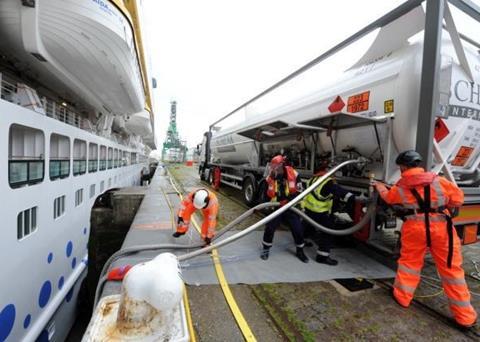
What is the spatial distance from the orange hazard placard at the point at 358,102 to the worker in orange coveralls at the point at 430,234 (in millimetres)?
1225

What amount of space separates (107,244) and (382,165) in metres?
5.78

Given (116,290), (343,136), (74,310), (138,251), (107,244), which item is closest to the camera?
(116,290)

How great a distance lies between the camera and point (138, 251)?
117 inches

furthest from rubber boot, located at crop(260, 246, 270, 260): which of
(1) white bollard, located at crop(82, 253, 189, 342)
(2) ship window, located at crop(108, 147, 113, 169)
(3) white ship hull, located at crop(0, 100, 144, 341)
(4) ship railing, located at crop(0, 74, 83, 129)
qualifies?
(2) ship window, located at crop(108, 147, 113, 169)

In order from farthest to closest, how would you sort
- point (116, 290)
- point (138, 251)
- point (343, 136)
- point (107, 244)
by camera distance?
point (107, 244) → point (343, 136) → point (138, 251) → point (116, 290)

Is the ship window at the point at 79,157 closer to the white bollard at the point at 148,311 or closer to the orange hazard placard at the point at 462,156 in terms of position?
the white bollard at the point at 148,311

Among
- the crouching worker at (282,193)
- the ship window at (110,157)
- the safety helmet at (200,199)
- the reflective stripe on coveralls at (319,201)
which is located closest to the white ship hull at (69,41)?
the safety helmet at (200,199)

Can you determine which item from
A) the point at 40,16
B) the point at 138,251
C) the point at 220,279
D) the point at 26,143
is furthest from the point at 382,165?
the point at 26,143

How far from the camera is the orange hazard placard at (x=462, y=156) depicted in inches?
129

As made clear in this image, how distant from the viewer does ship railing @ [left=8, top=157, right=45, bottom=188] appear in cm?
289

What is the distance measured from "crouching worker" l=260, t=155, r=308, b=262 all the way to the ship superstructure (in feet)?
10.6

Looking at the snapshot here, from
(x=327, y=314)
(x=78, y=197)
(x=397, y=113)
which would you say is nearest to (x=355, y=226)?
(x=327, y=314)

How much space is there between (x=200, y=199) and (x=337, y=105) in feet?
8.83

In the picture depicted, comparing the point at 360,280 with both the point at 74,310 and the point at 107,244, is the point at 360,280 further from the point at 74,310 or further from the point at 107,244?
the point at 74,310
